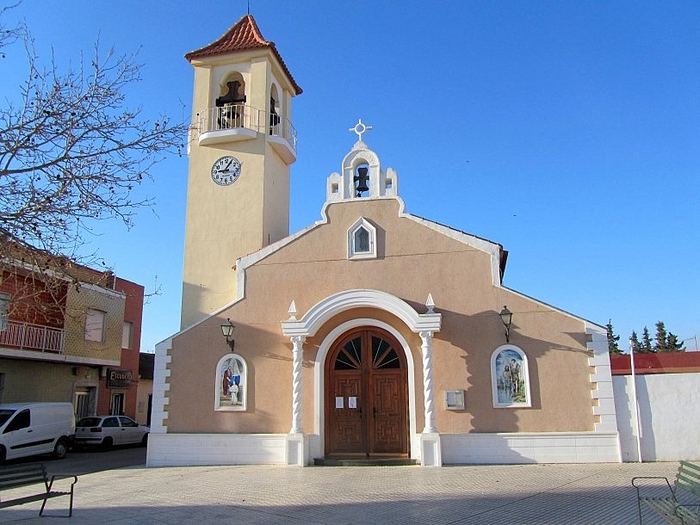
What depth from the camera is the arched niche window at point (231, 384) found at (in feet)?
47.7

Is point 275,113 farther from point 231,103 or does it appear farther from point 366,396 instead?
point 366,396

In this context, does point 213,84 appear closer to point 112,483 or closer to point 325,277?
point 325,277

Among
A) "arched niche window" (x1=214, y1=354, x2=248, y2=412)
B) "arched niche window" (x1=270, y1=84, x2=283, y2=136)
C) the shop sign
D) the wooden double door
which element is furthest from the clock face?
the shop sign

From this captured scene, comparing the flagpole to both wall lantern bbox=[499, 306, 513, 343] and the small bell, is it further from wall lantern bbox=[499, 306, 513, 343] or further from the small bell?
the small bell

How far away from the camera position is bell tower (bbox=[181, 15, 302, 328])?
1758cm

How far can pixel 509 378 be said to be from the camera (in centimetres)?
1345

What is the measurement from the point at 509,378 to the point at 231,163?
1029 centimetres

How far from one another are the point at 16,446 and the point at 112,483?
7.62 metres

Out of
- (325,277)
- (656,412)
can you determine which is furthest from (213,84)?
(656,412)

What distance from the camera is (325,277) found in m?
14.9

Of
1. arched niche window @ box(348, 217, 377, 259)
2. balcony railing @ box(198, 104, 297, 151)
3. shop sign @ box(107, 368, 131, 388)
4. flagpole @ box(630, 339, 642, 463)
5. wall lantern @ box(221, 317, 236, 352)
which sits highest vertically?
balcony railing @ box(198, 104, 297, 151)

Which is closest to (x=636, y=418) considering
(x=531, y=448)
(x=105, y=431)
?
(x=531, y=448)

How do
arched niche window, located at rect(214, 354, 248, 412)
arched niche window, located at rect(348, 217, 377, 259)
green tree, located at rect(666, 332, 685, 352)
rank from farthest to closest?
1. green tree, located at rect(666, 332, 685, 352)
2. arched niche window, located at rect(348, 217, 377, 259)
3. arched niche window, located at rect(214, 354, 248, 412)

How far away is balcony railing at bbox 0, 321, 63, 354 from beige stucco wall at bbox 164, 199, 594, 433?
27.6ft
